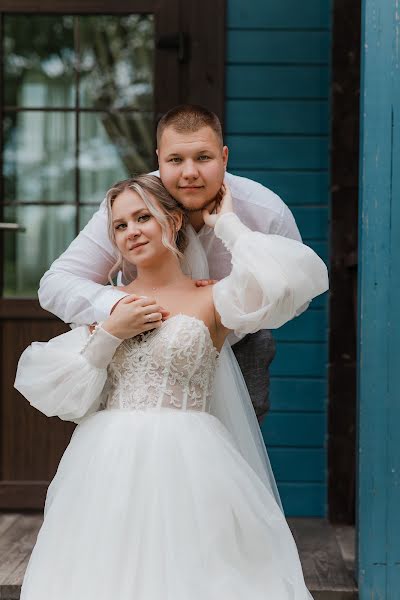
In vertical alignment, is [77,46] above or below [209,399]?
above

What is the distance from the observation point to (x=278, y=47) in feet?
13.1

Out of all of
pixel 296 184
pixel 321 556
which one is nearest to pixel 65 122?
pixel 296 184

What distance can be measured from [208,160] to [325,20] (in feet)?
5.90

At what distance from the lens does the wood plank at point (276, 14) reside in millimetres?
3994

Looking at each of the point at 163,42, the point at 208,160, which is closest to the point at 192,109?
the point at 208,160

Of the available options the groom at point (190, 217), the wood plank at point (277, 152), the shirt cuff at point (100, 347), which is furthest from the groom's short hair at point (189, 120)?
the wood plank at point (277, 152)

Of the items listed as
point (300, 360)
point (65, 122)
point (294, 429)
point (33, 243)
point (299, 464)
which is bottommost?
point (299, 464)

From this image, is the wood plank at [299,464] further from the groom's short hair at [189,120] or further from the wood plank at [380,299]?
the groom's short hair at [189,120]

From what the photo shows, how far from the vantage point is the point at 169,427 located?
8.02ft

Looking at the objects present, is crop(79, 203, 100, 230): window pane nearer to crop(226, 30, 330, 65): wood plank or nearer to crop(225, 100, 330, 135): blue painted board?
crop(225, 100, 330, 135): blue painted board

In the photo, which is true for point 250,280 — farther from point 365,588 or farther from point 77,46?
point 77,46

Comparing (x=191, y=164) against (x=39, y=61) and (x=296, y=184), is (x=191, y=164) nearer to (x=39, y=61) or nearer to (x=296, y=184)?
(x=296, y=184)

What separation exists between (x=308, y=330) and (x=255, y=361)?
3.21ft

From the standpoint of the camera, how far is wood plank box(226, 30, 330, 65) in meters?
4.00
